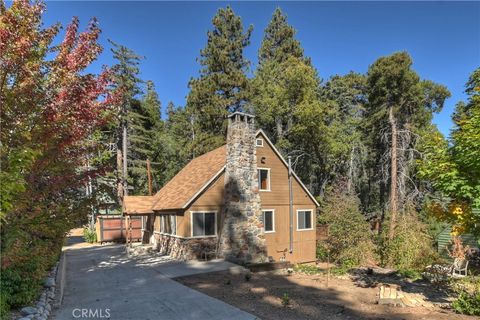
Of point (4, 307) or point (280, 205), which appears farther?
point (280, 205)

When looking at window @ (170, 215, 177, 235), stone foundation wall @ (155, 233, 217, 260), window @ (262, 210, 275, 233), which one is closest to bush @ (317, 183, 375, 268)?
window @ (262, 210, 275, 233)

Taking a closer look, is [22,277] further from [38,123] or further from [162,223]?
[162,223]

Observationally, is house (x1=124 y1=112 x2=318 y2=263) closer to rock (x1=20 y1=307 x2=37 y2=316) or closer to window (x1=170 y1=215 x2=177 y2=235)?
window (x1=170 y1=215 x2=177 y2=235)

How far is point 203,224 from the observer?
1680 cm

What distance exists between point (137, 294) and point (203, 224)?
724 cm

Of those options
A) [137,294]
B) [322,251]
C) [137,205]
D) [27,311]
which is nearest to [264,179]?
[322,251]

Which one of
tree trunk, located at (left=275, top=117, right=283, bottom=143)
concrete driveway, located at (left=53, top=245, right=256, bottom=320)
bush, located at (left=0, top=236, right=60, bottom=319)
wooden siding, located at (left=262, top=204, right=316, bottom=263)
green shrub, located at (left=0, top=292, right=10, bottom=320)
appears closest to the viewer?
green shrub, located at (left=0, top=292, right=10, bottom=320)

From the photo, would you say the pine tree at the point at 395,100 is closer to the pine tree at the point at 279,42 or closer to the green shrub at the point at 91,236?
the pine tree at the point at 279,42

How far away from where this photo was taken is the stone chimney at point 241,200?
54.6 ft

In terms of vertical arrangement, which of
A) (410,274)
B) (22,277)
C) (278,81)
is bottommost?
(410,274)

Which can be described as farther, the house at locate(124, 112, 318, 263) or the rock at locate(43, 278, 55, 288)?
the house at locate(124, 112, 318, 263)

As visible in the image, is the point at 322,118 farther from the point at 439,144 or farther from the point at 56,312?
the point at 56,312

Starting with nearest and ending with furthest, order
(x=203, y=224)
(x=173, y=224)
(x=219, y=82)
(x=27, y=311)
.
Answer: (x=27, y=311) → (x=203, y=224) → (x=173, y=224) → (x=219, y=82)

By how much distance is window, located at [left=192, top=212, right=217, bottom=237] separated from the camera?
1661 cm
